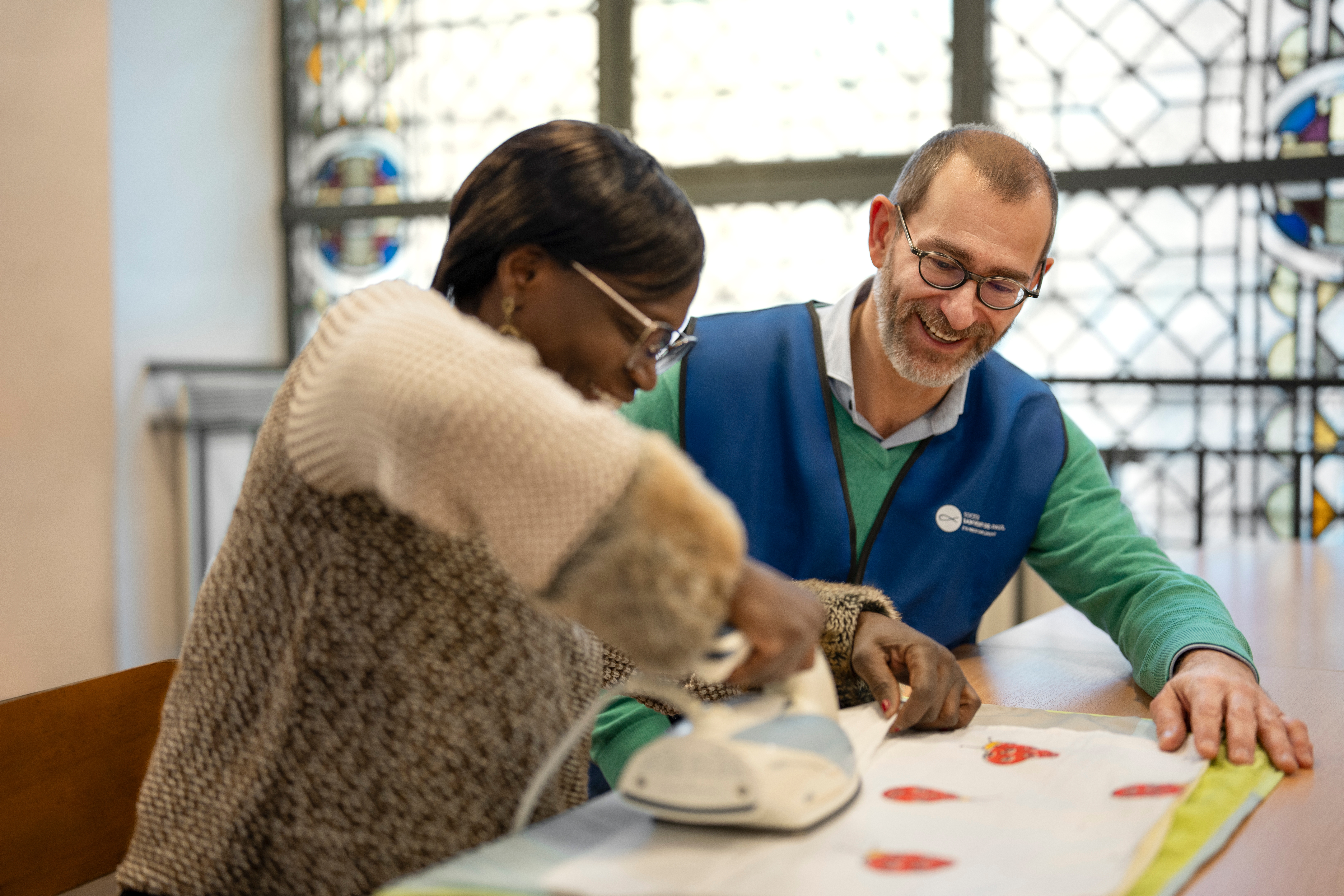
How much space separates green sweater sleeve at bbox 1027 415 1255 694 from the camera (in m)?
1.42

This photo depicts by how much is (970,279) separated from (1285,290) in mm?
2275

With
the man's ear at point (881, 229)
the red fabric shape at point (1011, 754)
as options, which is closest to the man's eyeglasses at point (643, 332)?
the red fabric shape at point (1011, 754)

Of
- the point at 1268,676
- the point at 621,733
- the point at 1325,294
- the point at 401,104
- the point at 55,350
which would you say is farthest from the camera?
the point at 401,104

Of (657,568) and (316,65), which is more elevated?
(316,65)

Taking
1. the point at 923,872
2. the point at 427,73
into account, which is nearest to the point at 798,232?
the point at 427,73

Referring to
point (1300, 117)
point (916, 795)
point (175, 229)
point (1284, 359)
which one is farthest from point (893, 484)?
point (175, 229)

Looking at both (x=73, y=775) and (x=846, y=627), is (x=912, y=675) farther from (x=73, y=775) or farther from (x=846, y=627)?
(x=73, y=775)

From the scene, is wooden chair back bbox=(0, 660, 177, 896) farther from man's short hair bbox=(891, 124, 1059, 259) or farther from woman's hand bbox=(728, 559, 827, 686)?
man's short hair bbox=(891, 124, 1059, 259)

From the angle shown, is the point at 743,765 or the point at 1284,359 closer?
the point at 743,765

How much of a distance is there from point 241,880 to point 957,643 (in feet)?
4.02

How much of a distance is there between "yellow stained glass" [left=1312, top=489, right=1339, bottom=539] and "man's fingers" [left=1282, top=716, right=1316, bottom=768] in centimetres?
257

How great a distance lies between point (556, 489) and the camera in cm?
69

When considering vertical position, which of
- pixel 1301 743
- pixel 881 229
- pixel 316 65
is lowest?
pixel 1301 743

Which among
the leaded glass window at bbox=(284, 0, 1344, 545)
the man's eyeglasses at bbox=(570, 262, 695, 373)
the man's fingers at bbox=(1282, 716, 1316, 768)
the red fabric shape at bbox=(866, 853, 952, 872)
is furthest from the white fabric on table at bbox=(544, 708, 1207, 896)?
the leaded glass window at bbox=(284, 0, 1344, 545)
